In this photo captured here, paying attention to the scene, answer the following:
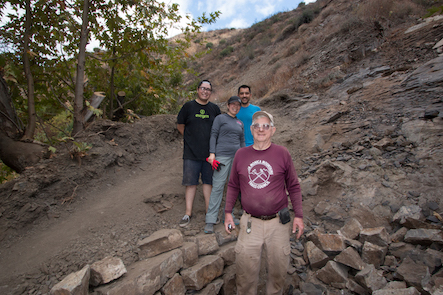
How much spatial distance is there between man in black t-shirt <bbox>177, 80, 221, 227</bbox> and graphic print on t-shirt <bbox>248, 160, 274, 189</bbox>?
1.43 meters

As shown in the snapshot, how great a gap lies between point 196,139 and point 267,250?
192cm

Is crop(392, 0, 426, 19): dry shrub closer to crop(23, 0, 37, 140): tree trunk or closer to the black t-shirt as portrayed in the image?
the black t-shirt

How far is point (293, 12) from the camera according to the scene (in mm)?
26438

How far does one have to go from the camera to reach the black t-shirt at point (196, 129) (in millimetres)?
3635

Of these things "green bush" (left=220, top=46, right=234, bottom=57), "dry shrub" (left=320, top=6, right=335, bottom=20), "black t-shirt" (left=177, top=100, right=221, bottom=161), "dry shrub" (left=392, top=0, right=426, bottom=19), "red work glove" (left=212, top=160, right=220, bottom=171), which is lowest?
"red work glove" (left=212, top=160, right=220, bottom=171)

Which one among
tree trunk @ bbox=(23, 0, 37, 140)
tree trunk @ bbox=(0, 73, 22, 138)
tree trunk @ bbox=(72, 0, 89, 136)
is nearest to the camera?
tree trunk @ bbox=(0, 73, 22, 138)

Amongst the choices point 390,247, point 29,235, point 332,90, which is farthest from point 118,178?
point 332,90

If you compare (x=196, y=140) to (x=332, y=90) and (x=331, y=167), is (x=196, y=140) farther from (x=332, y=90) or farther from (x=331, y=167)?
(x=332, y=90)

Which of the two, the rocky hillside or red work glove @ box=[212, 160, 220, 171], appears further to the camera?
red work glove @ box=[212, 160, 220, 171]

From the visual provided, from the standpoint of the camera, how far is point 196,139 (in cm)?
363

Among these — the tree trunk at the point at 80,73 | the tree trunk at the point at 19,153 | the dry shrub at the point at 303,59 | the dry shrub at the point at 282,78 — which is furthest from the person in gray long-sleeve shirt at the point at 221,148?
the dry shrub at the point at 303,59

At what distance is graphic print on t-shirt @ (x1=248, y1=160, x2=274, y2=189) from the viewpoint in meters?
2.28

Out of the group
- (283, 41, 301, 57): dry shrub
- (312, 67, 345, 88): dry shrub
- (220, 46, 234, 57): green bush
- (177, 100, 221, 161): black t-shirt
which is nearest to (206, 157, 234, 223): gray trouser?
(177, 100, 221, 161): black t-shirt

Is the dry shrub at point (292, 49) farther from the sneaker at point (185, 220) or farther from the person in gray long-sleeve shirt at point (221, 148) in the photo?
the sneaker at point (185, 220)
